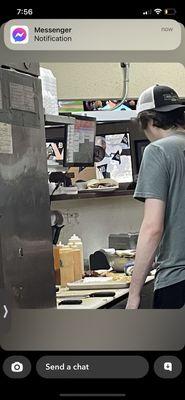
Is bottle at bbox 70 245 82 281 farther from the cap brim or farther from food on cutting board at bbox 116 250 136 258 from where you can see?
the cap brim

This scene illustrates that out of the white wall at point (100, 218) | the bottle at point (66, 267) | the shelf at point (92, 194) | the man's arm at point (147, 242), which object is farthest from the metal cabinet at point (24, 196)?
the white wall at point (100, 218)

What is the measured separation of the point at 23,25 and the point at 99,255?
171 centimetres

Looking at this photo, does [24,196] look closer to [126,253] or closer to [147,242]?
[147,242]

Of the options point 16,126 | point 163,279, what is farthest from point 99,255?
point 16,126

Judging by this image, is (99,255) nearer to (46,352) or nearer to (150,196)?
(150,196)

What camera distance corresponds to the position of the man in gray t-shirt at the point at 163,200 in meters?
1.08

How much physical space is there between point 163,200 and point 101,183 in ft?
3.83

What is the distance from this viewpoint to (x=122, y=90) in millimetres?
2674

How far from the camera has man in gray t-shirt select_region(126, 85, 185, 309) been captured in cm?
108

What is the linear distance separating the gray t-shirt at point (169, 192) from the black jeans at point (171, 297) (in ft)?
0.12

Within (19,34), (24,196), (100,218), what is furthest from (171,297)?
(100,218)

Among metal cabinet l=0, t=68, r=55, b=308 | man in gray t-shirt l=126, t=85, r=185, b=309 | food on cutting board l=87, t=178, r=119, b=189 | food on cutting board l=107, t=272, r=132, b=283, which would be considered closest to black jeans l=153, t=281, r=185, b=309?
man in gray t-shirt l=126, t=85, r=185, b=309

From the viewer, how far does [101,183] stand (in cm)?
236
